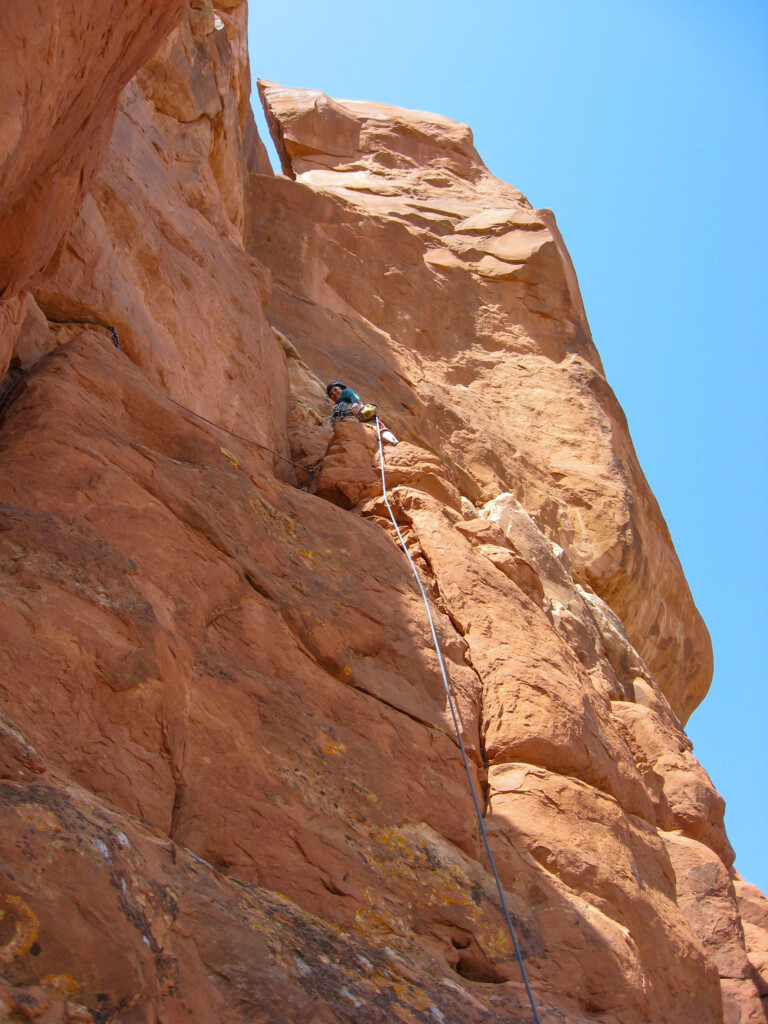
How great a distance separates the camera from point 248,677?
507 cm

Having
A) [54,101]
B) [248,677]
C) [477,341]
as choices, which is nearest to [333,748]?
[248,677]

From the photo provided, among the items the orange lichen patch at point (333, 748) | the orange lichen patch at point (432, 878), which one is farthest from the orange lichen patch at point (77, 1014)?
the orange lichen patch at point (333, 748)

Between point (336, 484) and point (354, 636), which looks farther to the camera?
point (336, 484)

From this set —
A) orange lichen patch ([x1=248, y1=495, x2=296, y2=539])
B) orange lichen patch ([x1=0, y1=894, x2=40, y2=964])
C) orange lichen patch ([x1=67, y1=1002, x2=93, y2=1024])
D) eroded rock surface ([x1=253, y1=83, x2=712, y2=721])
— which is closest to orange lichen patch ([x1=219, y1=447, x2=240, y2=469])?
orange lichen patch ([x1=248, y1=495, x2=296, y2=539])

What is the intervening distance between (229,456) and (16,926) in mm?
4204

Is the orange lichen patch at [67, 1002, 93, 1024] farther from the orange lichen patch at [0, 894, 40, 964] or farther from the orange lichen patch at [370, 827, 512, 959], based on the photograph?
the orange lichen patch at [370, 827, 512, 959]

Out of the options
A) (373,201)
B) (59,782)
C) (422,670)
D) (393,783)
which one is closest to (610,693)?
(422,670)

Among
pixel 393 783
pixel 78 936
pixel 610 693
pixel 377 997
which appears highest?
pixel 610 693

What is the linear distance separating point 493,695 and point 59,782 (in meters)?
4.08

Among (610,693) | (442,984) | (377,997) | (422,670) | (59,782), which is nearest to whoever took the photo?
(59,782)

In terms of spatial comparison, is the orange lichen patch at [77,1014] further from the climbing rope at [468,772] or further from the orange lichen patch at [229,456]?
the orange lichen patch at [229,456]

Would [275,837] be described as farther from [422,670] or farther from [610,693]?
[610,693]

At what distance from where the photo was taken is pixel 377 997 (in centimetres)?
370

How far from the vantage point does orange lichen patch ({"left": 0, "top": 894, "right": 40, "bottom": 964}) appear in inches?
103
